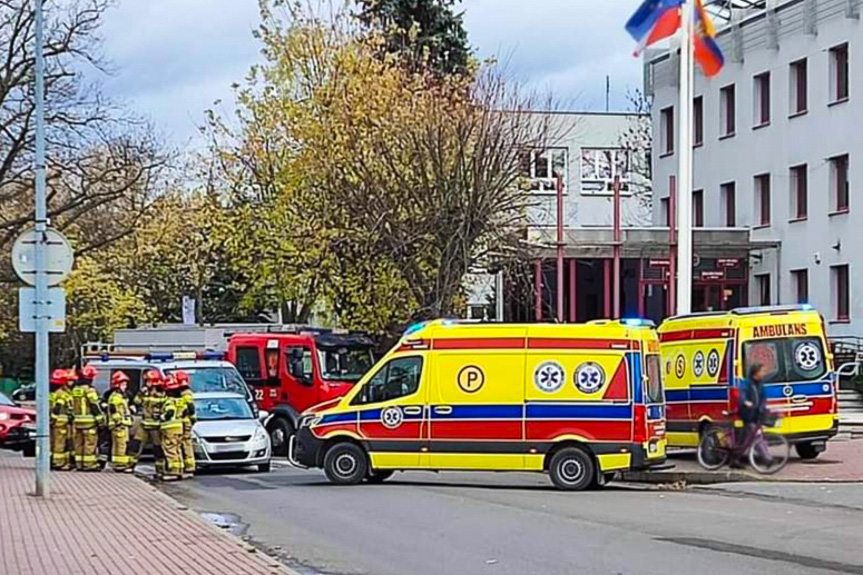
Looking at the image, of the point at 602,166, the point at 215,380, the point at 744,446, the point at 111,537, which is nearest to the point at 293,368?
the point at 215,380

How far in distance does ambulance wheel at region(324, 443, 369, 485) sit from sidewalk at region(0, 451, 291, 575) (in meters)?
2.80

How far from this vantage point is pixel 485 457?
21.6m

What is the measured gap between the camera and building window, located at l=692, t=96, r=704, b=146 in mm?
49000

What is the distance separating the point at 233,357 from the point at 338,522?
14.9 meters

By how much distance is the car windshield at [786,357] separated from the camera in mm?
23922

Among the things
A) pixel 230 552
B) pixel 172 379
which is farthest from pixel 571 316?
pixel 230 552

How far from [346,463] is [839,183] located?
78.6 feet

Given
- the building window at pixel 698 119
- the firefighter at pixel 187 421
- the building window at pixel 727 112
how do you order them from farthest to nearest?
the building window at pixel 698 119 → the building window at pixel 727 112 → the firefighter at pixel 187 421

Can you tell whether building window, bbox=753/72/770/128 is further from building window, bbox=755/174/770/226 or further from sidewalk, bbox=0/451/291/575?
sidewalk, bbox=0/451/291/575

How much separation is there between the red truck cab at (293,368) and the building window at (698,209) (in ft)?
69.8

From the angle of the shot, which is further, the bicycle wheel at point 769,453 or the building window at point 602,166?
the building window at point 602,166

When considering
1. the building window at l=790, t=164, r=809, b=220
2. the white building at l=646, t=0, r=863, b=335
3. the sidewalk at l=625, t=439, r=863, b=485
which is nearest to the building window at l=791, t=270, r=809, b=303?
the white building at l=646, t=0, r=863, b=335

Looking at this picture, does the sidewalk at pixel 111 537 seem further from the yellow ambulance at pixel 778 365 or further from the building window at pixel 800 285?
the building window at pixel 800 285

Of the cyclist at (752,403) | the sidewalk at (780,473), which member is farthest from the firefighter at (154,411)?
the cyclist at (752,403)
